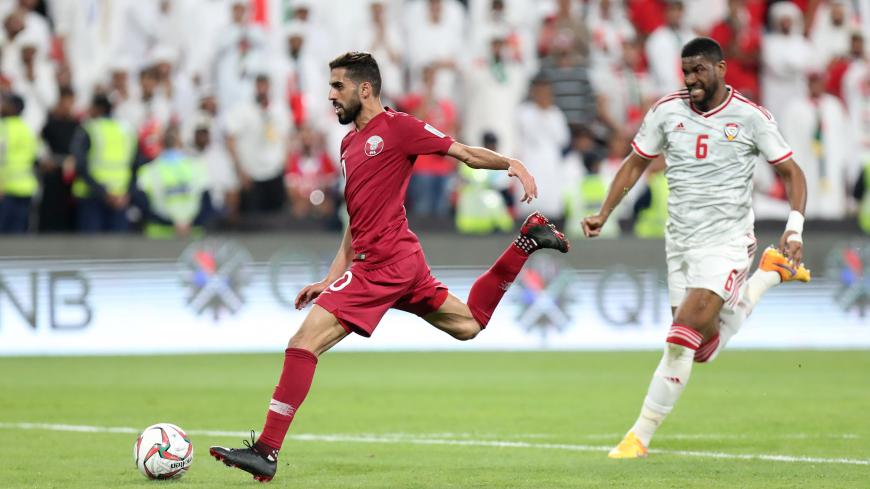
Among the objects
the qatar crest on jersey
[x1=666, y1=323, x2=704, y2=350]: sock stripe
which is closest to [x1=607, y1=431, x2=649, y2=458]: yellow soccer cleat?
[x1=666, y1=323, x2=704, y2=350]: sock stripe

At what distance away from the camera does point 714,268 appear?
29.4 ft

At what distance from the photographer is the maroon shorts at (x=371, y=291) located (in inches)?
312

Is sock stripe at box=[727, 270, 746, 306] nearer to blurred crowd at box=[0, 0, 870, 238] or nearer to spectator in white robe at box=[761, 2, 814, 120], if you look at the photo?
blurred crowd at box=[0, 0, 870, 238]

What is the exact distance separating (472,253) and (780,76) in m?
6.08

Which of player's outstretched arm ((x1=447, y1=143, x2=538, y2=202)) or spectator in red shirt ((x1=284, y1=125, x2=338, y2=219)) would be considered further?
spectator in red shirt ((x1=284, y1=125, x2=338, y2=219))

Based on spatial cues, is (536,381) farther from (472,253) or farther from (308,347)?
(308,347)

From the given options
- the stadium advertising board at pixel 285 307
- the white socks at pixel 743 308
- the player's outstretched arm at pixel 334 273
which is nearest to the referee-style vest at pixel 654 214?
the stadium advertising board at pixel 285 307

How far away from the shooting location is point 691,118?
912 cm

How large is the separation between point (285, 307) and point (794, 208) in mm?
9263

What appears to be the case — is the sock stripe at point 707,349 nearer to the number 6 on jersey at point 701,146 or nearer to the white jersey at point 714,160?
the white jersey at point 714,160

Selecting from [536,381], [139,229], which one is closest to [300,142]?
[139,229]

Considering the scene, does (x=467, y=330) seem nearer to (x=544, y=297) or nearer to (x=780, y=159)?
(x=780, y=159)

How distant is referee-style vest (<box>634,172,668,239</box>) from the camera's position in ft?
62.2

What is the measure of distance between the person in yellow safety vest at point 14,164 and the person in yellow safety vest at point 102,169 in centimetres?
52
